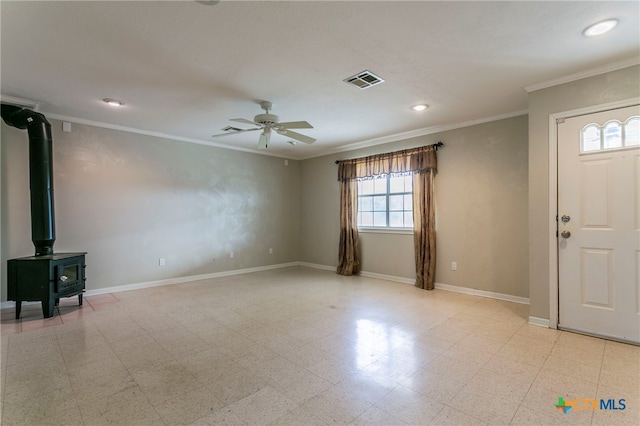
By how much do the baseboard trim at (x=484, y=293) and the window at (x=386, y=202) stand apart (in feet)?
3.69

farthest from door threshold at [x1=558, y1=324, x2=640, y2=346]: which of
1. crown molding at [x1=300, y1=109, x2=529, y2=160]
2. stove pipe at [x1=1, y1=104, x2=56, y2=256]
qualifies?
stove pipe at [x1=1, y1=104, x2=56, y2=256]

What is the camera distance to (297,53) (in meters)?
2.56

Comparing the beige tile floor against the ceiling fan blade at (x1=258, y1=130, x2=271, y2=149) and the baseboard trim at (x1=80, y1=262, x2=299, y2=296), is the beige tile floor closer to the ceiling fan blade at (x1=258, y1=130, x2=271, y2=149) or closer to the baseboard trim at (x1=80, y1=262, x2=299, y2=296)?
the baseboard trim at (x1=80, y1=262, x2=299, y2=296)

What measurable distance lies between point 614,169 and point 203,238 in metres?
5.78

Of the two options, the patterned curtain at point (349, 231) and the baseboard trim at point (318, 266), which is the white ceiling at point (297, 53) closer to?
the patterned curtain at point (349, 231)

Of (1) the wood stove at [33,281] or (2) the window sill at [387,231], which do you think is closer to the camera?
(1) the wood stove at [33,281]

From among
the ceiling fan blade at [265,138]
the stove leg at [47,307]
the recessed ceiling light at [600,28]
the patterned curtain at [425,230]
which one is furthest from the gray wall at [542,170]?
the stove leg at [47,307]

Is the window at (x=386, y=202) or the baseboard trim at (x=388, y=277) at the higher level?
the window at (x=386, y=202)

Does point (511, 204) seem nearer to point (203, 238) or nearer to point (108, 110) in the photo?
point (203, 238)

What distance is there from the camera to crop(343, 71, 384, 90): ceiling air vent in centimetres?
295

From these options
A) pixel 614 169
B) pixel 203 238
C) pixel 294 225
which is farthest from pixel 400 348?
pixel 294 225

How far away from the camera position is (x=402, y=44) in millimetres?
2424

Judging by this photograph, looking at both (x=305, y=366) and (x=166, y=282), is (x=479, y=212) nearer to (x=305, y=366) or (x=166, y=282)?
(x=305, y=366)

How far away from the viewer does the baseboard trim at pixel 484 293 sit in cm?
398
